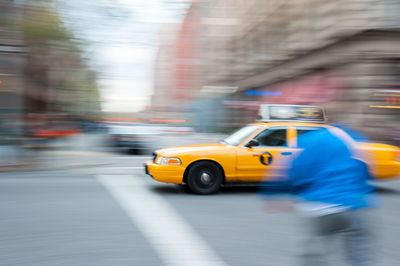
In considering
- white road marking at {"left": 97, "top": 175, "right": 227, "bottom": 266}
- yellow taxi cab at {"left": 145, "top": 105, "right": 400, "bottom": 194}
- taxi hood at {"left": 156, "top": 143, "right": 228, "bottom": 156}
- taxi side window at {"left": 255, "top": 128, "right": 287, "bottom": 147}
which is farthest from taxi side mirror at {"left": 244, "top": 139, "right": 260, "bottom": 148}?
white road marking at {"left": 97, "top": 175, "right": 227, "bottom": 266}

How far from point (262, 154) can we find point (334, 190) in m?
5.08

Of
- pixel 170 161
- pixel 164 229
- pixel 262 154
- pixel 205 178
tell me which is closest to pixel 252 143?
pixel 262 154

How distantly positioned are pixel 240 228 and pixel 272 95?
22.1 meters

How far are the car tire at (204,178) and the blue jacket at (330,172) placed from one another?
493 cm

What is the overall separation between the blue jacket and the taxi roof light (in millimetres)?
5844

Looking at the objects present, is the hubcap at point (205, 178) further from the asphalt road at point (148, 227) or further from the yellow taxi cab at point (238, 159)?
the asphalt road at point (148, 227)

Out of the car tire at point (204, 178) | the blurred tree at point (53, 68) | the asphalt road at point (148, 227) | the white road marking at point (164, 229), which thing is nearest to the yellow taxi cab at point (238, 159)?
the car tire at point (204, 178)

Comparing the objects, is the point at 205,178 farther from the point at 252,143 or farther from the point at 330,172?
the point at 330,172

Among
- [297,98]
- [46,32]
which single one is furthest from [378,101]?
[46,32]

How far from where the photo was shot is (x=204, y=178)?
777 cm

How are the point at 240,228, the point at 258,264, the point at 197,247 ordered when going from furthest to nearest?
the point at 240,228, the point at 197,247, the point at 258,264

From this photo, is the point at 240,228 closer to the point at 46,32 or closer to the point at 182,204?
the point at 182,204

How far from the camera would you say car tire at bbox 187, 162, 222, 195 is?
7750 millimetres

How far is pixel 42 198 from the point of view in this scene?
7348 mm
